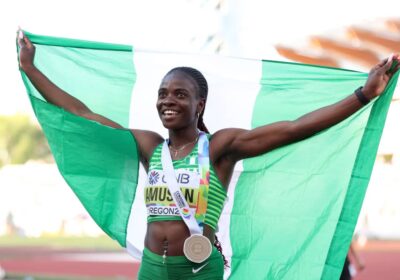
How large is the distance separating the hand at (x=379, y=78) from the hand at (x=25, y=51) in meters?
1.95

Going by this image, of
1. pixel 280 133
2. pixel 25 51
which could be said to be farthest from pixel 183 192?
pixel 25 51

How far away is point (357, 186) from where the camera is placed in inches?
204

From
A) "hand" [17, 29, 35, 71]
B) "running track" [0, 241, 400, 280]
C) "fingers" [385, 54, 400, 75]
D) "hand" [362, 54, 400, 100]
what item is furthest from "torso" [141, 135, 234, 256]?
"running track" [0, 241, 400, 280]

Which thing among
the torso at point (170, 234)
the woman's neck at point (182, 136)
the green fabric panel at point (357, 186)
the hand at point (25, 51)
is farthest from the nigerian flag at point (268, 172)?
the torso at point (170, 234)

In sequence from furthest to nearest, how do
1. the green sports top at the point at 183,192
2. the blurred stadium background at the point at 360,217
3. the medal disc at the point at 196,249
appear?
the blurred stadium background at the point at 360,217, the green sports top at the point at 183,192, the medal disc at the point at 196,249

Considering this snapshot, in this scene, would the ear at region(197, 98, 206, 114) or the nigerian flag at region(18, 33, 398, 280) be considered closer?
the ear at region(197, 98, 206, 114)

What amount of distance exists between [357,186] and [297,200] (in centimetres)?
36

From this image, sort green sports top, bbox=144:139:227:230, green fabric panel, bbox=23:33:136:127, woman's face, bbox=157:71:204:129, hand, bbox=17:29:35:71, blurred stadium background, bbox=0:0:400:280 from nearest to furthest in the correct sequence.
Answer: green sports top, bbox=144:139:227:230
woman's face, bbox=157:71:204:129
hand, bbox=17:29:35:71
green fabric panel, bbox=23:33:136:127
blurred stadium background, bbox=0:0:400:280

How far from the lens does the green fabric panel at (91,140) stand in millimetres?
5172

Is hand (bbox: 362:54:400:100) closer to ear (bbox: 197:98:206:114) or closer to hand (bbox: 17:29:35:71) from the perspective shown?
ear (bbox: 197:98:206:114)

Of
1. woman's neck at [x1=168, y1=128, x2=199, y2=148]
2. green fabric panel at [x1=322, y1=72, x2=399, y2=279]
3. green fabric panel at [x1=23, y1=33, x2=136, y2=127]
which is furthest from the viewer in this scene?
green fabric panel at [x1=23, y1=33, x2=136, y2=127]

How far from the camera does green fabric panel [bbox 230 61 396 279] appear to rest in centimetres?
518

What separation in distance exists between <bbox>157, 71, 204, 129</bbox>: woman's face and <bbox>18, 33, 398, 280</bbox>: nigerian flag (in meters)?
0.50

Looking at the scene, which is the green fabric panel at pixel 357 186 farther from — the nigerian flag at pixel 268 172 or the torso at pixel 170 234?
the torso at pixel 170 234
